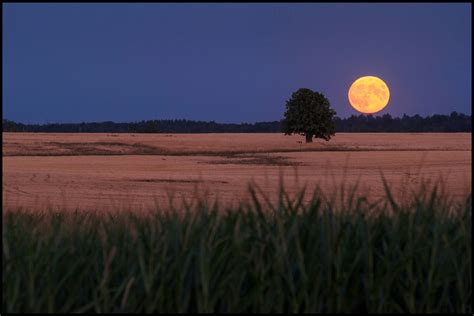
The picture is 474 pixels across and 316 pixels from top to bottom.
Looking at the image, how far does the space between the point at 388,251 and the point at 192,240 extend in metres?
1.12

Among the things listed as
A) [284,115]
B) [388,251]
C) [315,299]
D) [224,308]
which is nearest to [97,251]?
[224,308]

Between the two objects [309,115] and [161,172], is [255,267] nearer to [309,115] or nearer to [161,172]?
[161,172]

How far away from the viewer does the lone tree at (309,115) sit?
56281mm

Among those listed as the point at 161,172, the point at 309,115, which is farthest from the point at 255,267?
the point at 309,115

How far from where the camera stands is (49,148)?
154 feet

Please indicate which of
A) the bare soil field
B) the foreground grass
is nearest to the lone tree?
the bare soil field

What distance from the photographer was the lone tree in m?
56.3

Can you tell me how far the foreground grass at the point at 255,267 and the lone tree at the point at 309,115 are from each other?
51618mm

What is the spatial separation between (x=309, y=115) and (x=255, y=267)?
5267 cm

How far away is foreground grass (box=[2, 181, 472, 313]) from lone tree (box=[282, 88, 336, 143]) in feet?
169

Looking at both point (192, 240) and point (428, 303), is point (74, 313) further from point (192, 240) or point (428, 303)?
point (428, 303)

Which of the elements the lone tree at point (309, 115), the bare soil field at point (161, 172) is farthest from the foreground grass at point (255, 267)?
the lone tree at point (309, 115)

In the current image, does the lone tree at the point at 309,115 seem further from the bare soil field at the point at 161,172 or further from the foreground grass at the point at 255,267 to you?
the foreground grass at the point at 255,267

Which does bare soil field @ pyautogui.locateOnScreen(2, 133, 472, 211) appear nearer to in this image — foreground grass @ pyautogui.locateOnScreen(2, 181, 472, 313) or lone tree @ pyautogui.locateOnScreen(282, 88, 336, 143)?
lone tree @ pyautogui.locateOnScreen(282, 88, 336, 143)
